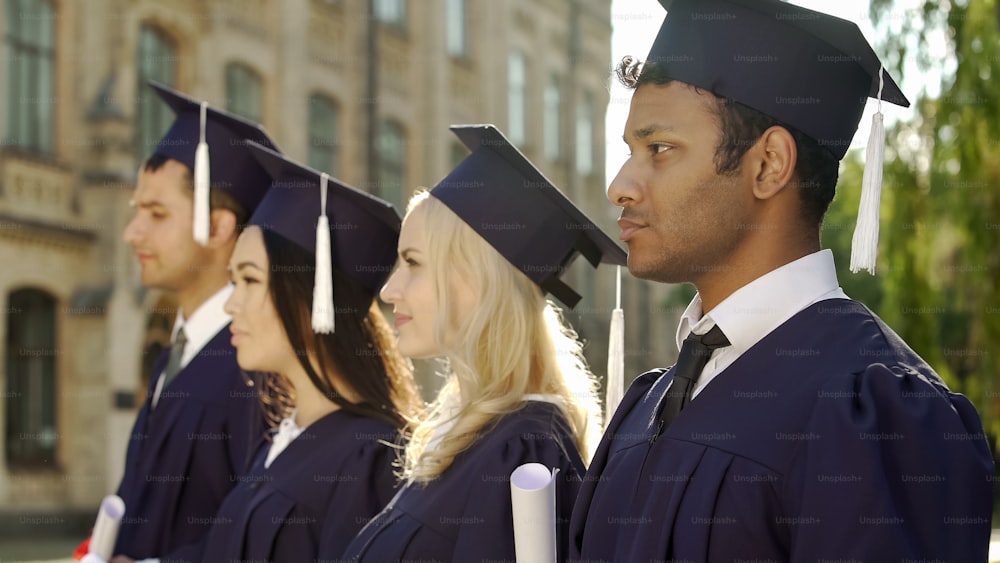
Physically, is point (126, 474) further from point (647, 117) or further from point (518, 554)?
point (647, 117)

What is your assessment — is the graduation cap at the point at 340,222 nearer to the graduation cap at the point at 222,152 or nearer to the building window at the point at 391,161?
the graduation cap at the point at 222,152

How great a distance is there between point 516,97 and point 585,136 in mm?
3046

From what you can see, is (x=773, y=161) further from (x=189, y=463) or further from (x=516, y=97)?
(x=516, y=97)

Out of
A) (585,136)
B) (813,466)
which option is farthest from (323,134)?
(813,466)

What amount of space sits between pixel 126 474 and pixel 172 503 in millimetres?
338

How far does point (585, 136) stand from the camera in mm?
27844

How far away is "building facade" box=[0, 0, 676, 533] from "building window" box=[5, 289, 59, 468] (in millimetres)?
17

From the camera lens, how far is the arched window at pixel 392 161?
20656mm

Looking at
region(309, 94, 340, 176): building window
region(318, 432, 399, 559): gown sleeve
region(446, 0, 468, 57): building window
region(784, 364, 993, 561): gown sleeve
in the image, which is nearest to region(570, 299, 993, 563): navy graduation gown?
region(784, 364, 993, 561): gown sleeve

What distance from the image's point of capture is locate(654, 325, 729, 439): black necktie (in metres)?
2.25

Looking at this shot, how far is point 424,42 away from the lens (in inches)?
859

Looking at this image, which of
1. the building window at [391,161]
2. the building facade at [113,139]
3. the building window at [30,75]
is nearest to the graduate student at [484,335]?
the building facade at [113,139]

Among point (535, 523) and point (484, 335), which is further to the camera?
point (484, 335)

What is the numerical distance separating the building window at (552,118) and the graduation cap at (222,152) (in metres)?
21.1
